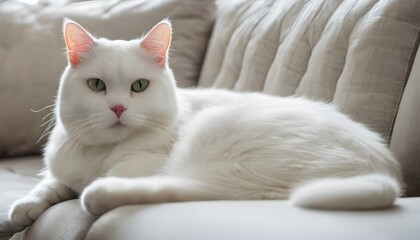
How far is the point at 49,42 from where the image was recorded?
2.24 metres

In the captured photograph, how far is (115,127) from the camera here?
1289mm

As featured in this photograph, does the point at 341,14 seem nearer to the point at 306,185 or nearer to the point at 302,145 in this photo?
the point at 302,145

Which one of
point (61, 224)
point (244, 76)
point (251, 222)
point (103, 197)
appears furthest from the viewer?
point (244, 76)

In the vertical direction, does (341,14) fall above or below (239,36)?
above

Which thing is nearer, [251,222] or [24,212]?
[251,222]

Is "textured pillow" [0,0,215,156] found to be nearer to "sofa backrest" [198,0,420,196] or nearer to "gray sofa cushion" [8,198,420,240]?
"sofa backrest" [198,0,420,196]

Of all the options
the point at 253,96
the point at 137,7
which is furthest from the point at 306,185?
the point at 137,7

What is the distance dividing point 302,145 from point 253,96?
11.9 inches

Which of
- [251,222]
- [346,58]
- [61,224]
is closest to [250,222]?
[251,222]

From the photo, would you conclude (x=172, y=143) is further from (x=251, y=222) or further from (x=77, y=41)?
(x=251, y=222)

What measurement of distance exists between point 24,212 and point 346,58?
2.86 ft

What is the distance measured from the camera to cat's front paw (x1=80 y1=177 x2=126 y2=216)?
3.43 ft

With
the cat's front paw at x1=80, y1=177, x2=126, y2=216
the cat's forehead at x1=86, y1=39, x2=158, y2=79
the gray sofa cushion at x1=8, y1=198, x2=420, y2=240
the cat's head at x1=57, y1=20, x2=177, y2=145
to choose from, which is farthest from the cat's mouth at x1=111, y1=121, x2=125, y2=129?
the gray sofa cushion at x1=8, y1=198, x2=420, y2=240

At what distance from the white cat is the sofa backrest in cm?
17
